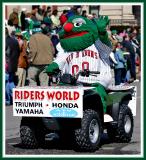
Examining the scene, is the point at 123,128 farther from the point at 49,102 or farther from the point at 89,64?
the point at 49,102

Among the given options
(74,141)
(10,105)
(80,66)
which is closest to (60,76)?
(80,66)

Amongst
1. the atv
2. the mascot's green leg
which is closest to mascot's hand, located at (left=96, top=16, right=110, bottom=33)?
the atv

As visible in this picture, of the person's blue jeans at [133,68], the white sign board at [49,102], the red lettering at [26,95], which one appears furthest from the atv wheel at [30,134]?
the person's blue jeans at [133,68]

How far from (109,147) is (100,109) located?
582 mm

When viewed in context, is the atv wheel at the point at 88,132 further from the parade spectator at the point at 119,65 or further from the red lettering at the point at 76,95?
the parade spectator at the point at 119,65

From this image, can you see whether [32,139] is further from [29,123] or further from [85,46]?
[85,46]

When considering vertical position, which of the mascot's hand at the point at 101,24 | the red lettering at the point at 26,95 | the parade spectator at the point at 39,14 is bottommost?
the red lettering at the point at 26,95

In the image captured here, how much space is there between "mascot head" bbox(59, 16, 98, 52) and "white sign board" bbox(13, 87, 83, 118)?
1061 mm

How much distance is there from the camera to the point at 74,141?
11102 millimetres

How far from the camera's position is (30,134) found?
11.4m

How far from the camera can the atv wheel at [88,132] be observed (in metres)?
10.9

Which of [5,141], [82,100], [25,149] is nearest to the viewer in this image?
[82,100]

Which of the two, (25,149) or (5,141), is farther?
(5,141)

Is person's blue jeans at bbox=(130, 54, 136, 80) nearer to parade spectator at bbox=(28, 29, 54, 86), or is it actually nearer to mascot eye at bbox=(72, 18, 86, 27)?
parade spectator at bbox=(28, 29, 54, 86)
